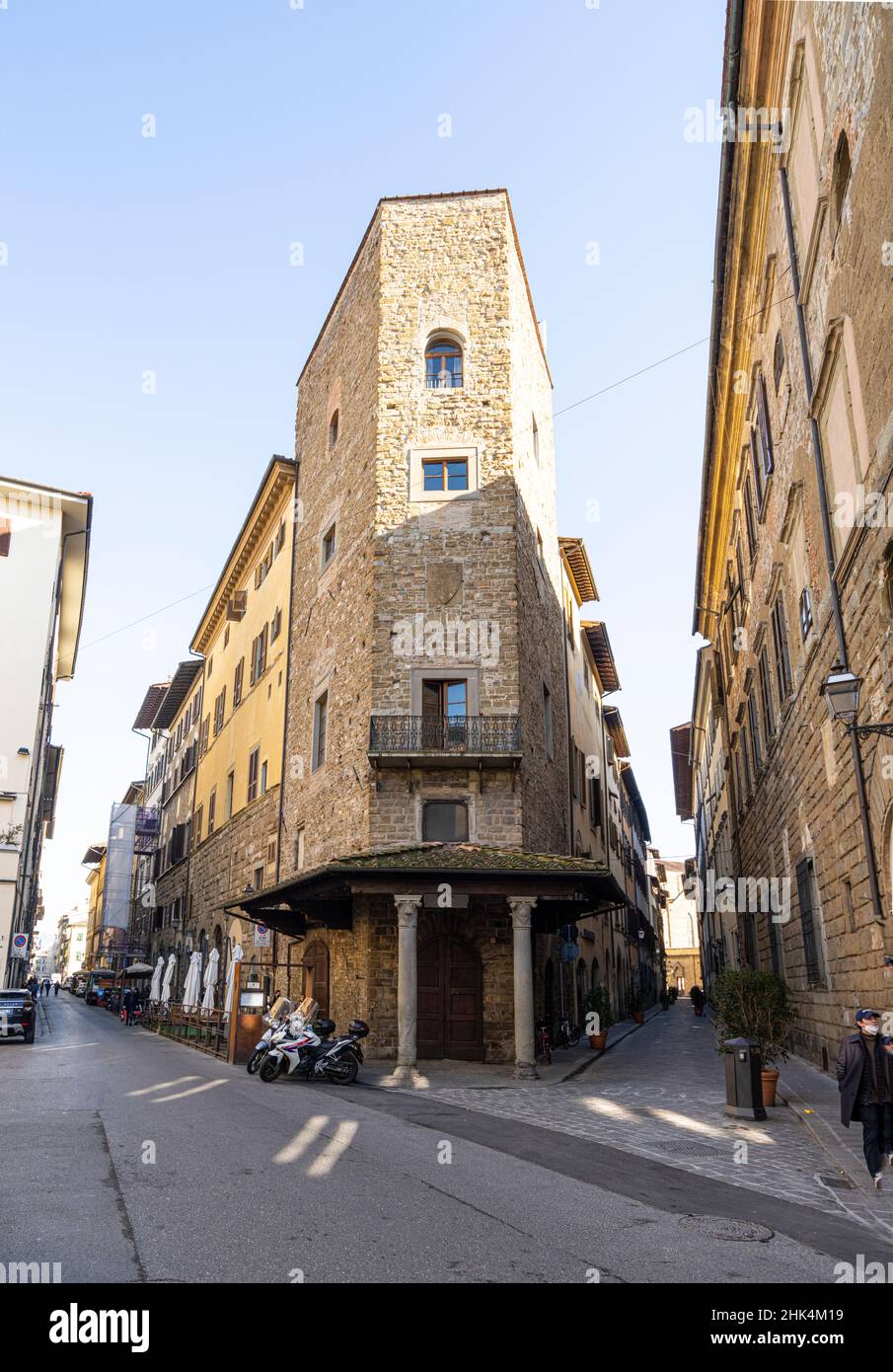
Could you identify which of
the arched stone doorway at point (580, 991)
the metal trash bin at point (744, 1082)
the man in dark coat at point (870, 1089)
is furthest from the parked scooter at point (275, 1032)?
the arched stone doorway at point (580, 991)

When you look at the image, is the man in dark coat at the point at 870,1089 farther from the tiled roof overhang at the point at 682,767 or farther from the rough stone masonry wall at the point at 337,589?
the tiled roof overhang at the point at 682,767

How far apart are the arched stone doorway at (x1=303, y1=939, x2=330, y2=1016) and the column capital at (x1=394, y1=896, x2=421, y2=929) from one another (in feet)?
16.1

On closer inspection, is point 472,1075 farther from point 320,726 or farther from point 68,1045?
point 68,1045

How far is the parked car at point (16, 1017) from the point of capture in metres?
23.8

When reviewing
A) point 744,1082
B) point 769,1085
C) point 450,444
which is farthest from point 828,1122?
point 450,444

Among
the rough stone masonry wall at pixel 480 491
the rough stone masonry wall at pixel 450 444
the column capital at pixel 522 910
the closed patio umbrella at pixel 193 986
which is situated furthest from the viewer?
the closed patio umbrella at pixel 193 986

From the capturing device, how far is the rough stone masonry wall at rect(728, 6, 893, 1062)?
970 centimetres

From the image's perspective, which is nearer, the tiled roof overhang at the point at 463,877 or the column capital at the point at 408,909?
the tiled roof overhang at the point at 463,877

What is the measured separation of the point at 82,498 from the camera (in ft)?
126

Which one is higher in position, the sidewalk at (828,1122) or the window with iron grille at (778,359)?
the window with iron grille at (778,359)

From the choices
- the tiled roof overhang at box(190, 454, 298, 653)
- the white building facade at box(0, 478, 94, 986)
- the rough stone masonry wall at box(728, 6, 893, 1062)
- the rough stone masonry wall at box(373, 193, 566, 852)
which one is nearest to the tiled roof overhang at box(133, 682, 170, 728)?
the tiled roof overhang at box(190, 454, 298, 653)

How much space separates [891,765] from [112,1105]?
955 centimetres

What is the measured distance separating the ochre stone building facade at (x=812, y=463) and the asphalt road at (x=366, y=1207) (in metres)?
3.57
